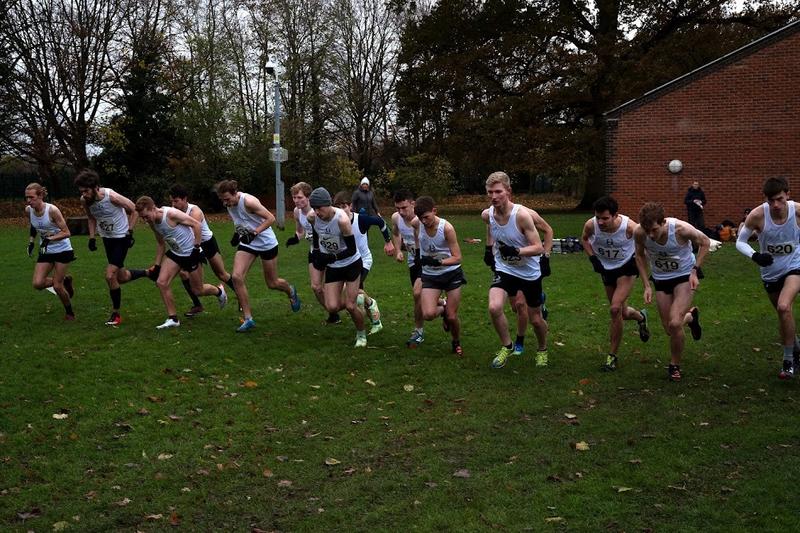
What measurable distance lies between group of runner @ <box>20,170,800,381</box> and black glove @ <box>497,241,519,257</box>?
0.5 inches

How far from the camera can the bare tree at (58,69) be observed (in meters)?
36.5

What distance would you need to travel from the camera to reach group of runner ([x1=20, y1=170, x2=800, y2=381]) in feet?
26.9

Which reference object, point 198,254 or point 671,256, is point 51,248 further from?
point 671,256

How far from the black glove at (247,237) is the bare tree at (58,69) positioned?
2884cm

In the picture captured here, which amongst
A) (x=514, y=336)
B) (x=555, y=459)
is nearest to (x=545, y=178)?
(x=514, y=336)

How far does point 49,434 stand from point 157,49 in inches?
1455

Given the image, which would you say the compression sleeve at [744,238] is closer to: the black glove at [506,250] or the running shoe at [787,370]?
the running shoe at [787,370]

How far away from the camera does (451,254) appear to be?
941 cm

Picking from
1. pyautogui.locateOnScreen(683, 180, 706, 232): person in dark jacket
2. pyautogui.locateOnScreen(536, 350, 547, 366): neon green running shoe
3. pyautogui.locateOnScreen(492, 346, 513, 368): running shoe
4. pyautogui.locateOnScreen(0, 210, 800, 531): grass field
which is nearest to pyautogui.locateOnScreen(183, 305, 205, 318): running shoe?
pyautogui.locateOnScreen(0, 210, 800, 531): grass field

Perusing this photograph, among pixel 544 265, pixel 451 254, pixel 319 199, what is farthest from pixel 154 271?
pixel 544 265

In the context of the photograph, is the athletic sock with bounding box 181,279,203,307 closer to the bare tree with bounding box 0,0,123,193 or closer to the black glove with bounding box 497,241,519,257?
the black glove with bounding box 497,241,519,257

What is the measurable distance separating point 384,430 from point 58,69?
1376 inches

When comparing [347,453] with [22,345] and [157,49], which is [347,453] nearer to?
[22,345]

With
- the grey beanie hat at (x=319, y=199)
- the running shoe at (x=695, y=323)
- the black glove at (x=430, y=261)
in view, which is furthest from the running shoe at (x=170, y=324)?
the running shoe at (x=695, y=323)
